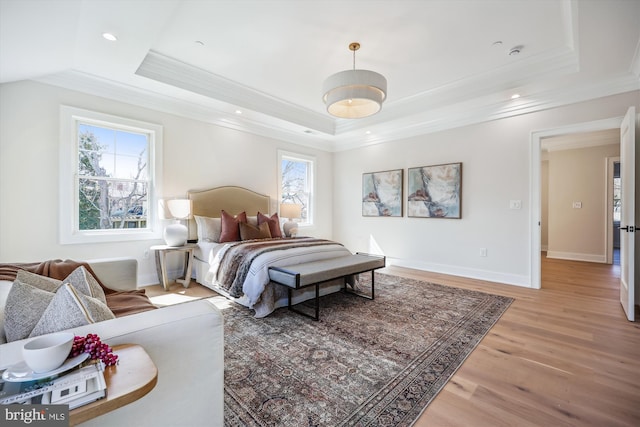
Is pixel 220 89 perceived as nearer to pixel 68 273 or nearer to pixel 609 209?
pixel 68 273

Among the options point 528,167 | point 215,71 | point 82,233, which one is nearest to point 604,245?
point 528,167

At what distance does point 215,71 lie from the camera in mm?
3742

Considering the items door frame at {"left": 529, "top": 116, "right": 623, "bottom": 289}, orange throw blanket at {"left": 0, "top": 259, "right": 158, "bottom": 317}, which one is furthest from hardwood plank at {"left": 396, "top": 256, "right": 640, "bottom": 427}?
orange throw blanket at {"left": 0, "top": 259, "right": 158, "bottom": 317}

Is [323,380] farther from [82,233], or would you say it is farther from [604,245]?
[604,245]

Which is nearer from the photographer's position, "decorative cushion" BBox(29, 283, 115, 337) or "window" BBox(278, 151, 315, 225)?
"decorative cushion" BBox(29, 283, 115, 337)

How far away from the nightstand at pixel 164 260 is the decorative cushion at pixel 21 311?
9.25ft

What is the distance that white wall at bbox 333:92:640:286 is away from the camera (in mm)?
3977

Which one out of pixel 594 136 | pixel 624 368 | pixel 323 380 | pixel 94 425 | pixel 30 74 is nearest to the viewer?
pixel 94 425

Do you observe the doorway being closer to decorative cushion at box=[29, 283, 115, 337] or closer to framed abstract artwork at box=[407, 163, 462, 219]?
framed abstract artwork at box=[407, 163, 462, 219]

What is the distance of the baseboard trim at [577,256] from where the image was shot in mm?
5630

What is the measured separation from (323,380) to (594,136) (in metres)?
6.66

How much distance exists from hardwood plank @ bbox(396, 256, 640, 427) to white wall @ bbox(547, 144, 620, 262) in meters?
3.23

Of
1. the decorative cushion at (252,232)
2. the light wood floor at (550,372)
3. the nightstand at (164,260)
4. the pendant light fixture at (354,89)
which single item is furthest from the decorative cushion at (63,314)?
the decorative cushion at (252,232)

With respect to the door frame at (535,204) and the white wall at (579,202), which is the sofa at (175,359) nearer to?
the door frame at (535,204)
